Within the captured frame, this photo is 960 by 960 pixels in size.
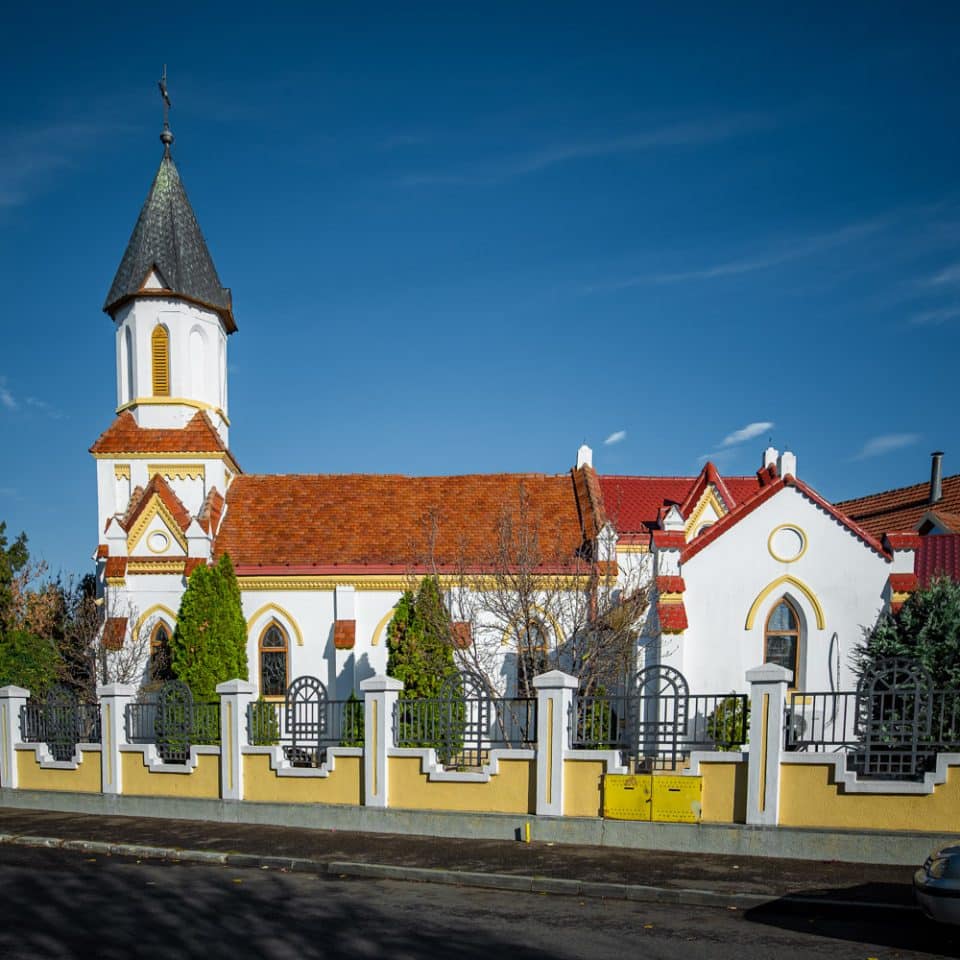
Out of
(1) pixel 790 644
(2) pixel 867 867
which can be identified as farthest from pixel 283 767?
(1) pixel 790 644

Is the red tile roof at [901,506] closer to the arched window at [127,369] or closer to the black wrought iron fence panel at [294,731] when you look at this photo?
the black wrought iron fence panel at [294,731]

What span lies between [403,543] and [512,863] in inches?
463

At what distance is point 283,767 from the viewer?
13156mm

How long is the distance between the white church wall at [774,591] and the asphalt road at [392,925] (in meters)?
9.72

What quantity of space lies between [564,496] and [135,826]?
13.3 meters

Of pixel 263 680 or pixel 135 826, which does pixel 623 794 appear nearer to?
pixel 135 826

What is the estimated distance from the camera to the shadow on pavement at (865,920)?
7.29m

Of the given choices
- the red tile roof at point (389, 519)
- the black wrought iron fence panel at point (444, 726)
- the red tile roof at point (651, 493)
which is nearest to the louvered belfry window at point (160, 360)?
the red tile roof at point (389, 519)

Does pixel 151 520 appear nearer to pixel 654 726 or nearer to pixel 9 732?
pixel 9 732

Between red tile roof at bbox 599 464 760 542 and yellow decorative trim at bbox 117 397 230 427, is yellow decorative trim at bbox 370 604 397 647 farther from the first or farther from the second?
yellow decorative trim at bbox 117 397 230 427

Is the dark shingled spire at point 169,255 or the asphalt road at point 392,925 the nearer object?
the asphalt road at point 392,925

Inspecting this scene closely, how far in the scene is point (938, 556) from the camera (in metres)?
19.0

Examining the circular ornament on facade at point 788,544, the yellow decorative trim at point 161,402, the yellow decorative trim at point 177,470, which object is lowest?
the circular ornament on facade at point 788,544

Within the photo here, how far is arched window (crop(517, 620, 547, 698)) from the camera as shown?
17281 mm
